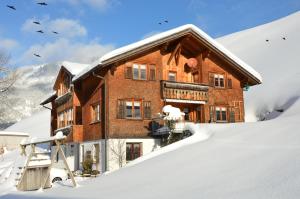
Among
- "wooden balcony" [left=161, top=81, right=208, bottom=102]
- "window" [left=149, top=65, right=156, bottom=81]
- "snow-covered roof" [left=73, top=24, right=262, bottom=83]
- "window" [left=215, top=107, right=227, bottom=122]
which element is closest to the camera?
"snow-covered roof" [left=73, top=24, right=262, bottom=83]

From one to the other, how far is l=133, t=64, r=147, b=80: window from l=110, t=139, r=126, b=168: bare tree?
4.75 meters

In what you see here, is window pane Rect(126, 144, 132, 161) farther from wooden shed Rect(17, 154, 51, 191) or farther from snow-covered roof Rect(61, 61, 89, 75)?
snow-covered roof Rect(61, 61, 89, 75)

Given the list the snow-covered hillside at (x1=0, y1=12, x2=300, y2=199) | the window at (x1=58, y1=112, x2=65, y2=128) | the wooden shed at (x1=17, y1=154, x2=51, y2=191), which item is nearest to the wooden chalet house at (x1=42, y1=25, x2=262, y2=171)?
the window at (x1=58, y1=112, x2=65, y2=128)

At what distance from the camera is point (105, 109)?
26406 mm

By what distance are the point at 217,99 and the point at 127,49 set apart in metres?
9.17

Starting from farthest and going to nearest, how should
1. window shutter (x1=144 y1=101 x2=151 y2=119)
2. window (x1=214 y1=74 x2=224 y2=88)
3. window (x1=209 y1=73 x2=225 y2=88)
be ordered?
window (x1=214 y1=74 x2=224 y2=88) < window (x1=209 y1=73 x2=225 y2=88) < window shutter (x1=144 y1=101 x2=151 y2=119)

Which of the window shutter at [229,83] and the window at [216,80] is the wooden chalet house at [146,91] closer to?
the window at [216,80]

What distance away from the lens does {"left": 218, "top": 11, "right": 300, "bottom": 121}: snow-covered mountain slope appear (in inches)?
2547

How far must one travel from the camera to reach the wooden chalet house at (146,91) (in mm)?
26156

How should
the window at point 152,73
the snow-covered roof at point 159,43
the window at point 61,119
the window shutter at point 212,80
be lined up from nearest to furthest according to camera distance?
1. the snow-covered roof at point 159,43
2. the window at point 152,73
3. the window shutter at point 212,80
4. the window at point 61,119

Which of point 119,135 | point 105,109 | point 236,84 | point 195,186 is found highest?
point 236,84

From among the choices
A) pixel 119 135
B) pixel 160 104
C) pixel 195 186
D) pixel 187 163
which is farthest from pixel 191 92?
pixel 195 186

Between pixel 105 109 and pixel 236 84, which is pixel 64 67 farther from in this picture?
pixel 236 84

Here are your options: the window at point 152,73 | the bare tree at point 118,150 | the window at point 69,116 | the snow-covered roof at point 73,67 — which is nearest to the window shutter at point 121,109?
the bare tree at point 118,150
